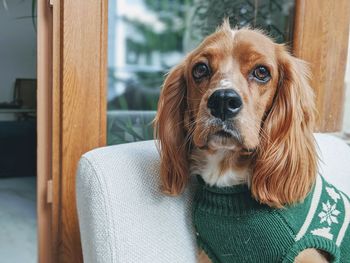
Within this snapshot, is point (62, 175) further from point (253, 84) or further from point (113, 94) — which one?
point (253, 84)

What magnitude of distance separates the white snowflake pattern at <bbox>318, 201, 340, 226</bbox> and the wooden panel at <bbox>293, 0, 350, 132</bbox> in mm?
873

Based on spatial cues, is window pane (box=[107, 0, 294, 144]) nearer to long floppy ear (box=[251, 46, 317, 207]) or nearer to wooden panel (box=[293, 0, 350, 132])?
wooden panel (box=[293, 0, 350, 132])

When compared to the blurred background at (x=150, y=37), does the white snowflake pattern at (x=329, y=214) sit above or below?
below

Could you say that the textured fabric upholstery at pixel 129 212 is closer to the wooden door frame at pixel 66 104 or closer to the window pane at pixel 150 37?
the wooden door frame at pixel 66 104

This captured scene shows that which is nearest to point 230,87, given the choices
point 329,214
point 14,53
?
point 329,214

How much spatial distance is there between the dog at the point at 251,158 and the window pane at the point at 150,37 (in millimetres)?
456

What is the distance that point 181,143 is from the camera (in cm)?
109

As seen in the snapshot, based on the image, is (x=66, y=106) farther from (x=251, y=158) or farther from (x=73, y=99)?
(x=251, y=158)

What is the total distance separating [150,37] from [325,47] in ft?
2.63

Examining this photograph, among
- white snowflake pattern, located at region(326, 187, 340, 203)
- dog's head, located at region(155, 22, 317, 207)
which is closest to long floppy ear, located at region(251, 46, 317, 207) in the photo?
dog's head, located at region(155, 22, 317, 207)

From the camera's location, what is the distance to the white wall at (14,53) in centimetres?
473


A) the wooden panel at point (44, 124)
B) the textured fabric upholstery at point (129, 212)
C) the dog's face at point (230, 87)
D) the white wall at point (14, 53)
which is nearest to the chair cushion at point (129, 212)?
the textured fabric upholstery at point (129, 212)

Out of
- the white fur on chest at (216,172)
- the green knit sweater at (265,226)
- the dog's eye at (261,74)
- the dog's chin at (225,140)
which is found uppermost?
the dog's eye at (261,74)

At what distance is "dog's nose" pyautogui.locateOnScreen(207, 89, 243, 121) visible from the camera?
88cm
